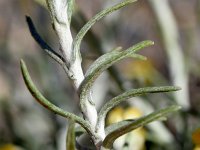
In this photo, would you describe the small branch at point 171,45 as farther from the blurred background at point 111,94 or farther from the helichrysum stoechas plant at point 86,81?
the helichrysum stoechas plant at point 86,81

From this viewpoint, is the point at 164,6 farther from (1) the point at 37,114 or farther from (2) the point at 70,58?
(2) the point at 70,58

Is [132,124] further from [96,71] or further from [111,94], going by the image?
[111,94]

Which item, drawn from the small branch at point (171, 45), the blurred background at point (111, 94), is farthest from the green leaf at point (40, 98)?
the small branch at point (171, 45)

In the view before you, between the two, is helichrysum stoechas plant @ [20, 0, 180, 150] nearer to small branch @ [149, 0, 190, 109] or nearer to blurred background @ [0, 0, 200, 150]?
blurred background @ [0, 0, 200, 150]

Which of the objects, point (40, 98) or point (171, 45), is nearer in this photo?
point (40, 98)

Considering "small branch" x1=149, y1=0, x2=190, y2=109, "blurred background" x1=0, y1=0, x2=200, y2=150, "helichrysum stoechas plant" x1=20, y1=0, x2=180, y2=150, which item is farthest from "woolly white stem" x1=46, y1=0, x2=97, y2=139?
"small branch" x1=149, y1=0, x2=190, y2=109

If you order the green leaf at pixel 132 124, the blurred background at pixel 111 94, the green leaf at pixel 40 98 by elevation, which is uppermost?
the green leaf at pixel 40 98

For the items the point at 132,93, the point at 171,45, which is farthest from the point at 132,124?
the point at 171,45

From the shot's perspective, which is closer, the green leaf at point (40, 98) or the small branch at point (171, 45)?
the green leaf at point (40, 98)

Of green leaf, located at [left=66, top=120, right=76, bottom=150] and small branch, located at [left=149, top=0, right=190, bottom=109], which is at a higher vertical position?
green leaf, located at [left=66, top=120, right=76, bottom=150]
